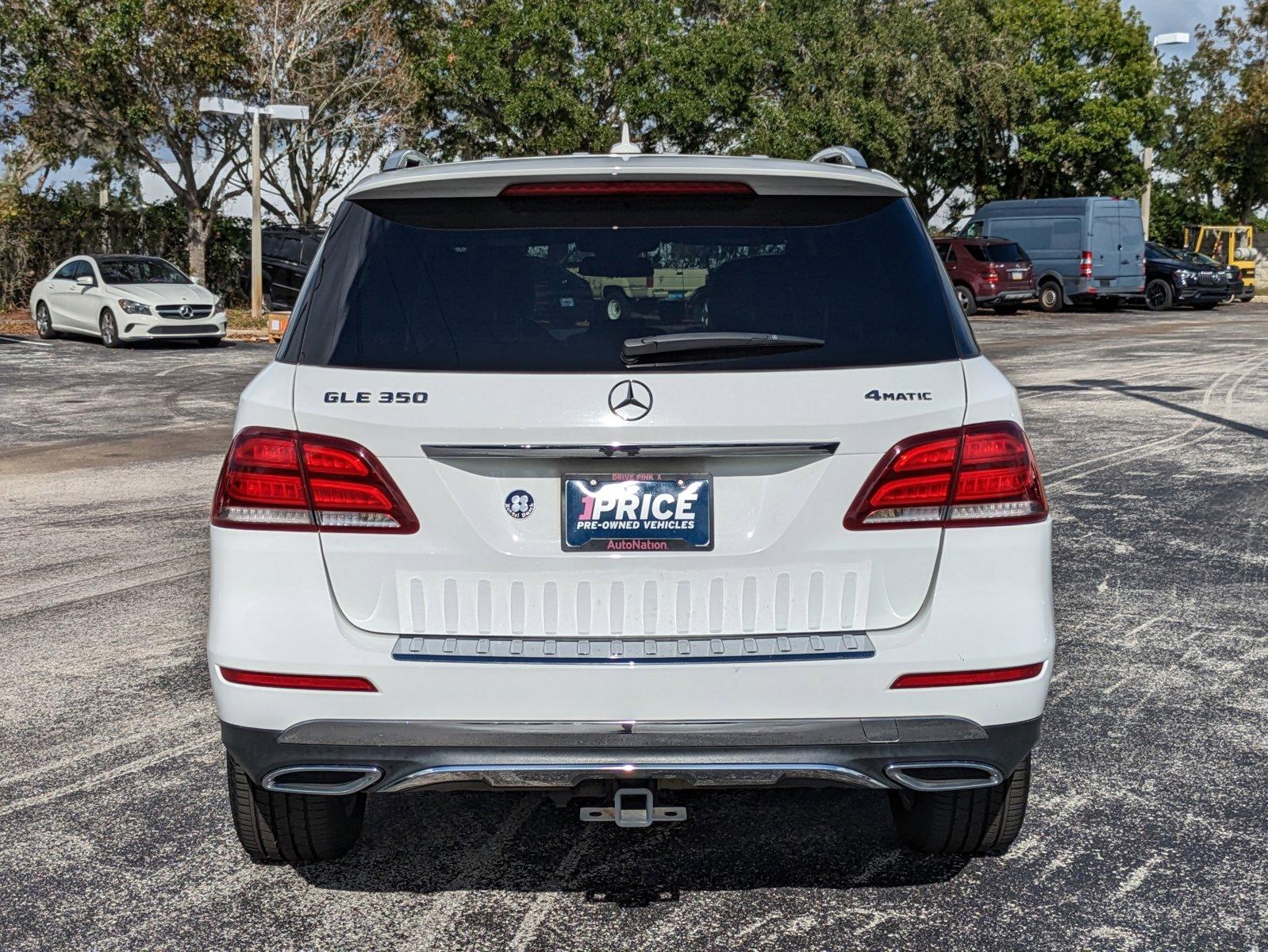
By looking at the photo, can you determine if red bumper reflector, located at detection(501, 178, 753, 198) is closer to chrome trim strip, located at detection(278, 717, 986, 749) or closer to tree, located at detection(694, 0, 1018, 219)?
chrome trim strip, located at detection(278, 717, 986, 749)

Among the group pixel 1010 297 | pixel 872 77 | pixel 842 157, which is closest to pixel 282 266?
pixel 1010 297

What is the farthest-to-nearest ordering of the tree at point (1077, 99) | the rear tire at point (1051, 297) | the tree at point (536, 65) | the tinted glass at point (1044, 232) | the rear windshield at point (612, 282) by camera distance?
1. the tree at point (1077, 99)
2. the tree at point (536, 65)
3. the rear tire at point (1051, 297)
4. the tinted glass at point (1044, 232)
5. the rear windshield at point (612, 282)

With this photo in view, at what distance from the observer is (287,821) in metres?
3.60

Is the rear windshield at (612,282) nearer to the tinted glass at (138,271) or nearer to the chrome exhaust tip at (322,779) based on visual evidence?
the chrome exhaust tip at (322,779)

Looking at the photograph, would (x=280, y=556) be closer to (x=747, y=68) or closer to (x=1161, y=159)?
(x=747, y=68)

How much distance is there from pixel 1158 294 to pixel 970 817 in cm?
3610

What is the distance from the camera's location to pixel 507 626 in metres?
3.07

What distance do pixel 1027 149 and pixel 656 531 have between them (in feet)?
157

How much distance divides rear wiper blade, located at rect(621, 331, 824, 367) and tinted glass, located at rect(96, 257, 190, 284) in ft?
78.1

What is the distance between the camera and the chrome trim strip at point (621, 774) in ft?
10.0

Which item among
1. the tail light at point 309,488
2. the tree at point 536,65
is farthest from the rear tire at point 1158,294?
the tail light at point 309,488

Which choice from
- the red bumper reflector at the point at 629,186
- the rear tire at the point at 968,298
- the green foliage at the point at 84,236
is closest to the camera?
the red bumper reflector at the point at 629,186

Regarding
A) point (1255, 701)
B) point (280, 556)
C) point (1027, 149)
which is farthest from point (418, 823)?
point (1027, 149)

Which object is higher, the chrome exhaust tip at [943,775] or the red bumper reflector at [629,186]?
the red bumper reflector at [629,186]
